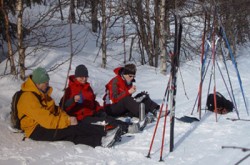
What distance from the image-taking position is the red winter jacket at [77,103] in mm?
5672

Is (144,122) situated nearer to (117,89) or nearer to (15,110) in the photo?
(117,89)

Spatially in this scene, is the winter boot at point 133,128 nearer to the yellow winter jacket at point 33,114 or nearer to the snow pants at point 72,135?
the snow pants at point 72,135

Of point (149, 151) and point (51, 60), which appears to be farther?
point (51, 60)

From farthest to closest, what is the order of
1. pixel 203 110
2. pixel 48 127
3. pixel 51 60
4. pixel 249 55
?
pixel 249 55 < pixel 51 60 < pixel 203 110 < pixel 48 127

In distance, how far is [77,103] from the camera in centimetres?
575

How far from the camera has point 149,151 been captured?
440 centimetres

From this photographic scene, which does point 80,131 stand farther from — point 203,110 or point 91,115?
point 203,110

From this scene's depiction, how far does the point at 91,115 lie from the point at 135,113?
0.85 m

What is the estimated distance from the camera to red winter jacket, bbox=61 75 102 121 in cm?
567

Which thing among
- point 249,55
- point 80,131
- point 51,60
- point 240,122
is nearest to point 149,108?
point 240,122

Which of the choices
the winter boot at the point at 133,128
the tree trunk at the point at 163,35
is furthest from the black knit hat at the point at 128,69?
the tree trunk at the point at 163,35

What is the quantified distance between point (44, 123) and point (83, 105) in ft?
4.25

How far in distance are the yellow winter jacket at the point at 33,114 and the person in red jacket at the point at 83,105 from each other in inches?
26.3

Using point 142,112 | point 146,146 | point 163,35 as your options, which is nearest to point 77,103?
point 142,112
